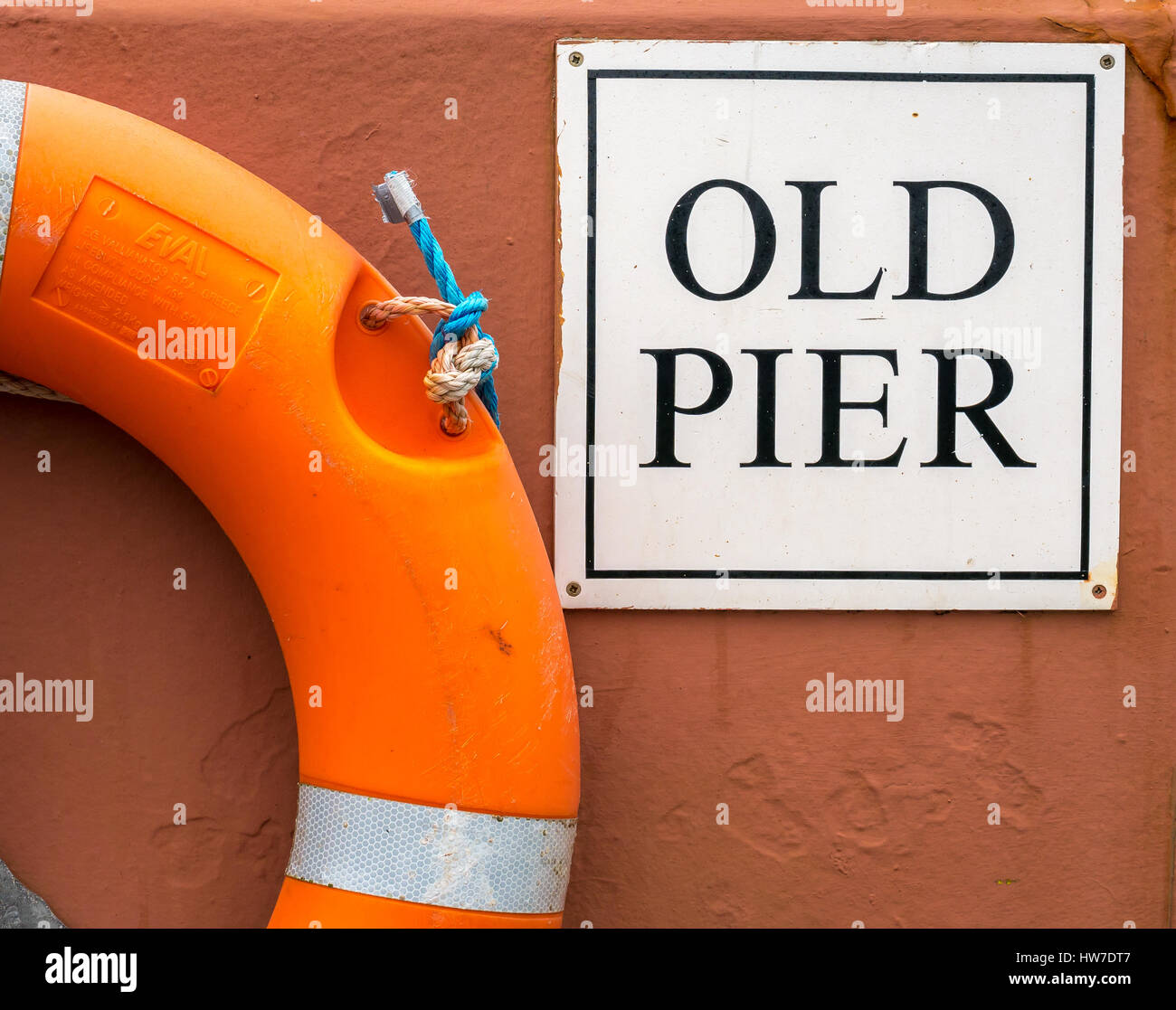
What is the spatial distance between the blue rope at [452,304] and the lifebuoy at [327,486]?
2.0 inches

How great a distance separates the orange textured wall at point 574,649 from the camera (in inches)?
44.7

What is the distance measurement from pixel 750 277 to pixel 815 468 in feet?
0.83

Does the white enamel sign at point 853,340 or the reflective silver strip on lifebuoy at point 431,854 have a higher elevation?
the white enamel sign at point 853,340

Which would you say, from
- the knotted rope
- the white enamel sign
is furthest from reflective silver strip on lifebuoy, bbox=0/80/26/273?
the white enamel sign

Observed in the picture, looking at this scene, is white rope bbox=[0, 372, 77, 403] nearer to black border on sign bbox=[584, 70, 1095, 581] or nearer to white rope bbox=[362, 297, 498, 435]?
white rope bbox=[362, 297, 498, 435]

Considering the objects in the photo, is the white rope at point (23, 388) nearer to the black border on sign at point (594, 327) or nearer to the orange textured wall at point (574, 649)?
the orange textured wall at point (574, 649)

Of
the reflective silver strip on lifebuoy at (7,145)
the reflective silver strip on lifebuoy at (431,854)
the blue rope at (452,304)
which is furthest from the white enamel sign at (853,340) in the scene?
the reflective silver strip on lifebuoy at (7,145)

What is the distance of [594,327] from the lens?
115 centimetres

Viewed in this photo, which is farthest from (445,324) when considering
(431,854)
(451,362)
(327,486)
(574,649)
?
(431,854)

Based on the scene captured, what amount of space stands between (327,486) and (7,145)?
476 millimetres

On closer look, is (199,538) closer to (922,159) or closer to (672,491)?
(672,491)

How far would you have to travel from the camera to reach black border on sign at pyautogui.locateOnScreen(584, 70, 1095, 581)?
114cm

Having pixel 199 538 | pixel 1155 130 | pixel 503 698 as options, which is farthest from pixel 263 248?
pixel 1155 130

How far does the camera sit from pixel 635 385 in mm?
1152
